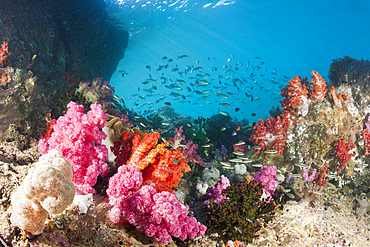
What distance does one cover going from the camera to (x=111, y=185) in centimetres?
223

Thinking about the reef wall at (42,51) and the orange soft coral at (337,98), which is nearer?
the reef wall at (42,51)

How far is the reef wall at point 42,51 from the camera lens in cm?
481

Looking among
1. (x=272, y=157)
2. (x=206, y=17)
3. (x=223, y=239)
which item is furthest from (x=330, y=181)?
(x=206, y=17)

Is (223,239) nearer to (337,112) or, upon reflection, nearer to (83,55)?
(337,112)

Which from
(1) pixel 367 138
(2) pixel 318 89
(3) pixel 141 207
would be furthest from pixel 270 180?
(1) pixel 367 138

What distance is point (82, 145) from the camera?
229 cm

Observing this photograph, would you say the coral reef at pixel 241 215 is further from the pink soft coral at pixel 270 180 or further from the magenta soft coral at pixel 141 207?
the magenta soft coral at pixel 141 207

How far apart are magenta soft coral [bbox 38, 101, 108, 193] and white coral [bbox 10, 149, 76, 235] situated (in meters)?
0.67

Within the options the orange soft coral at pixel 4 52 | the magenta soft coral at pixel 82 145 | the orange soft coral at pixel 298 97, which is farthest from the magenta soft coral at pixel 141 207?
the orange soft coral at pixel 298 97

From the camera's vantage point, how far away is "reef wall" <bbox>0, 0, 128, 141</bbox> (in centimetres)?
481

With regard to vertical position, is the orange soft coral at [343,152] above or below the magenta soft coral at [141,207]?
below

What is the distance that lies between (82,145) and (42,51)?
738cm

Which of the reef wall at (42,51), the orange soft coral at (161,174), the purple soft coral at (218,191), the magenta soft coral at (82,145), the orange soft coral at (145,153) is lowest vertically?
the purple soft coral at (218,191)

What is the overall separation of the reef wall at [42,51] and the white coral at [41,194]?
153 inches
